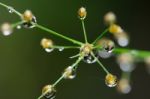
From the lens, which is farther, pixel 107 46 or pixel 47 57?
pixel 47 57

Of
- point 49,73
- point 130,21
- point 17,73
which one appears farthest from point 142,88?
point 17,73

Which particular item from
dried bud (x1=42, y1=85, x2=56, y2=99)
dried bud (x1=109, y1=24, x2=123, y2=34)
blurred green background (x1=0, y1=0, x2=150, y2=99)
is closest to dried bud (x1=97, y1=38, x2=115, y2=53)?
dried bud (x1=109, y1=24, x2=123, y2=34)

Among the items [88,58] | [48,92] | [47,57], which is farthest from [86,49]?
[47,57]

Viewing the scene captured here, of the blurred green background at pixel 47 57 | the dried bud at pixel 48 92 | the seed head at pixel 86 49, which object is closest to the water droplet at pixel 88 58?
the seed head at pixel 86 49

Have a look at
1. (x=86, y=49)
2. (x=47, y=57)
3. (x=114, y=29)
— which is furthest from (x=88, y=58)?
(x=47, y=57)

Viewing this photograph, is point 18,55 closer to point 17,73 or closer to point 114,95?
point 17,73

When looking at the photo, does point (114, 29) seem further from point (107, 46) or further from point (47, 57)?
point (47, 57)

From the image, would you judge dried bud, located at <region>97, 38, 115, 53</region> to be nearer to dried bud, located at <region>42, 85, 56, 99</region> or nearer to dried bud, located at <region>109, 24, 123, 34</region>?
dried bud, located at <region>109, 24, 123, 34</region>

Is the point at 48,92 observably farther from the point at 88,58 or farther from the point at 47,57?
the point at 47,57

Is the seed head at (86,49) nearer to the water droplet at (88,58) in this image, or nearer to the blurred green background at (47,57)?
the water droplet at (88,58)

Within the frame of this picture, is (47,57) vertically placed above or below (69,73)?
above

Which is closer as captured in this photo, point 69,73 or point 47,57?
point 69,73
